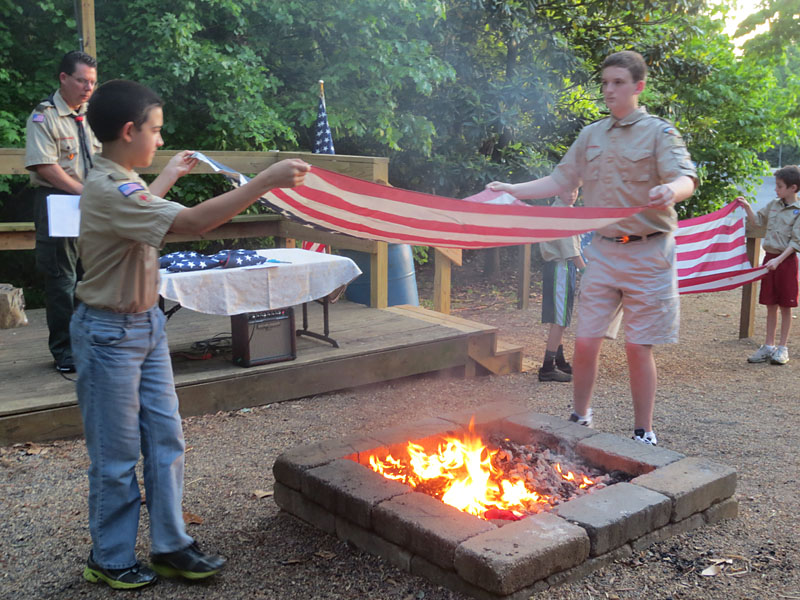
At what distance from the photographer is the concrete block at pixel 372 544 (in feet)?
8.98

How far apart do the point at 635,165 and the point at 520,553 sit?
1.90 meters

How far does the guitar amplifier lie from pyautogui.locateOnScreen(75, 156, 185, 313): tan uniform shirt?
2297mm

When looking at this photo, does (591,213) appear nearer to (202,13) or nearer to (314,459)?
(314,459)

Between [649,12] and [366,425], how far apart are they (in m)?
8.50

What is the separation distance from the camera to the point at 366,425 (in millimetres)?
4605

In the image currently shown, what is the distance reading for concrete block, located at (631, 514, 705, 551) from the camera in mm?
2852

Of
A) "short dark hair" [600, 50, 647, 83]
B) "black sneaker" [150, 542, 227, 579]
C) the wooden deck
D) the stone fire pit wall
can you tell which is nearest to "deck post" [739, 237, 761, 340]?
the wooden deck

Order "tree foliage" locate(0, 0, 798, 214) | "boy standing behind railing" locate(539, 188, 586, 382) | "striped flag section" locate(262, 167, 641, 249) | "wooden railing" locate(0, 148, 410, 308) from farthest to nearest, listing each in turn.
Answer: "tree foliage" locate(0, 0, 798, 214)
"boy standing behind railing" locate(539, 188, 586, 382)
"wooden railing" locate(0, 148, 410, 308)
"striped flag section" locate(262, 167, 641, 249)

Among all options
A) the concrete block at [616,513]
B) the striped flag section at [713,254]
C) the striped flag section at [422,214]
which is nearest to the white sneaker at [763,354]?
the striped flag section at [713,254]

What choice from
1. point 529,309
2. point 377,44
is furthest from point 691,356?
point 377,44

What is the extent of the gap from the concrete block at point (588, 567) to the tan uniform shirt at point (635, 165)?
4.72 feet

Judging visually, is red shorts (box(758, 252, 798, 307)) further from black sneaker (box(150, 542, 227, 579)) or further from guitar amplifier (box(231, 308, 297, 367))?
black sneaker (box(150, 542, 227, 579))

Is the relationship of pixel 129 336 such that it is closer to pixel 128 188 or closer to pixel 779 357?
pixel 128 188

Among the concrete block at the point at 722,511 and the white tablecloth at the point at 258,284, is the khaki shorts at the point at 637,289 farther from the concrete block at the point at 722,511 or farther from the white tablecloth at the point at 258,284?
the white tablecloth at the point at 258,284
